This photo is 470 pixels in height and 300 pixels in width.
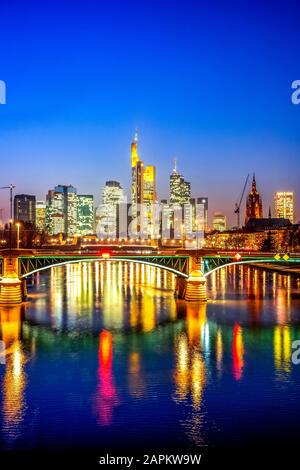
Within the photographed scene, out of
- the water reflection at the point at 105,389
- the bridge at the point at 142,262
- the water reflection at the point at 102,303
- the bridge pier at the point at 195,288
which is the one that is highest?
the bridge at the point at 142,262

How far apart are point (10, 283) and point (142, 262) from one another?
18.9 meters

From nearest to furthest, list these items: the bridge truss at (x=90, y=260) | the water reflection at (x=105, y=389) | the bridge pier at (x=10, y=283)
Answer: the water reflection at (x=105, y=389) → the bridge pier at (x=10, y=283) → the bridge truss at (x=90, y=260)

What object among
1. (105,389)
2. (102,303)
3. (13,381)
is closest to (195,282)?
(102,303)

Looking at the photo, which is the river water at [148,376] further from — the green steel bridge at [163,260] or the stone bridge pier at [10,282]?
the green steel bridge at [163,260]

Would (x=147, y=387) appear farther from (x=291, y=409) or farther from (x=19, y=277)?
(x=19, y=277)

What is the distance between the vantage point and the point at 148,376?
132ft

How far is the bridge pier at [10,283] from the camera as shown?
7238 cm

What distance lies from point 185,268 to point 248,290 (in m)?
Result: 23.3

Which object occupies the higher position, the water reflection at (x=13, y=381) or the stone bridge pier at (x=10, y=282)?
the stone bridge pier at (x=10, y=282)

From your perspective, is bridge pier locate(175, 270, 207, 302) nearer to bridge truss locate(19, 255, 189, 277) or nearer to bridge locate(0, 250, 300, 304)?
bridge locate(0, 250, 300, 304)

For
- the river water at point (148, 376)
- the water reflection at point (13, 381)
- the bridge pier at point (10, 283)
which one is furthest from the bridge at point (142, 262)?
the water reflection at point (13, 381)

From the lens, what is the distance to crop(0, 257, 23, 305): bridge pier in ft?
237

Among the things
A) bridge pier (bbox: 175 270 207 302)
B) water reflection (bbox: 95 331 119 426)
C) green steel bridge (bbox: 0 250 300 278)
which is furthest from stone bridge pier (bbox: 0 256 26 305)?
water reflection (bbox: 95 331 119 426)
